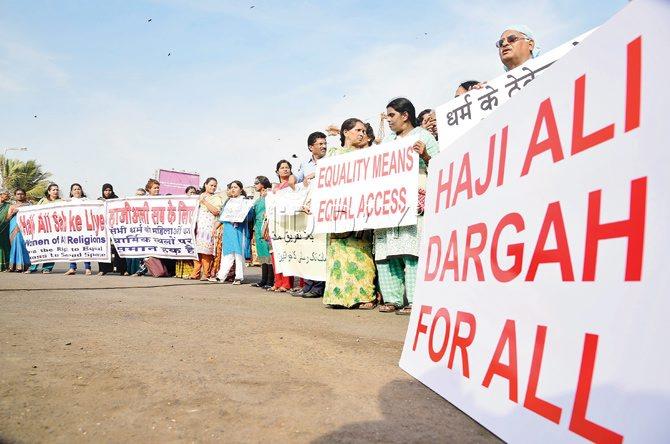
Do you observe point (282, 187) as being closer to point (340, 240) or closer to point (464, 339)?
point (340, 240)

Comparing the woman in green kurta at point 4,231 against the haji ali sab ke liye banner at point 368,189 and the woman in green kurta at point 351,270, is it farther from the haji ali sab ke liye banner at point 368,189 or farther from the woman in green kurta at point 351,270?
the woman in green kurta at point 351,270

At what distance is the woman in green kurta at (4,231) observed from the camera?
478 inches

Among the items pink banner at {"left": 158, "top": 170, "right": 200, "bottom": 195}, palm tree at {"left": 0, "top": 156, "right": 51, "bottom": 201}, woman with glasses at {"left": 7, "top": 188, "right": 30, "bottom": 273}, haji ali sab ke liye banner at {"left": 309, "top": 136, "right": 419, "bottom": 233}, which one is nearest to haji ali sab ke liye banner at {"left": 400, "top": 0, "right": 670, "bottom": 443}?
haji ali sab ke liye banner at {"left": 309, "top": 136, "right": 419, "bottom": 233}

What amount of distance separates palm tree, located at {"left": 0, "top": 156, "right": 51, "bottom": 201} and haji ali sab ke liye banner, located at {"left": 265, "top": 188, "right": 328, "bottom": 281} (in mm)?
29237

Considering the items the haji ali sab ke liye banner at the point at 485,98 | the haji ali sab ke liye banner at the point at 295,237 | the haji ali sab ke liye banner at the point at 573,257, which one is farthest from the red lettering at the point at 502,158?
the haji ali sab ke liye banner at the point at 295,237

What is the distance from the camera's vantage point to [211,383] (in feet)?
7.80

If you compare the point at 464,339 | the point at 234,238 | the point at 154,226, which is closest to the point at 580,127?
the point at 464,339

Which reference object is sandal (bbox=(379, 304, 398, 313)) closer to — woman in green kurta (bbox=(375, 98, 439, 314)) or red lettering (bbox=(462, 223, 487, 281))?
woman in green kurta (bbox=(375, 98, 439, 314))

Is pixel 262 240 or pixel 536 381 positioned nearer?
pixel 536 381

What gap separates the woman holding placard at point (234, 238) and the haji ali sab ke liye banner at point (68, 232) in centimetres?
330

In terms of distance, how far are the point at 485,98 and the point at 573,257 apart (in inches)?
121

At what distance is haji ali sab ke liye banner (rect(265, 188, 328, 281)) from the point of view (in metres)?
6.88

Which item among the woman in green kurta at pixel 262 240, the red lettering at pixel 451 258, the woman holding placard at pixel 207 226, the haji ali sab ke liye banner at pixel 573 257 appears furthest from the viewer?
the woman holding placard at pixel 207 226

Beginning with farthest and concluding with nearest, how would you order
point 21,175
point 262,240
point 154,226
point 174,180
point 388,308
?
point 21,175
point 174,180
point 154,226
point 262,240
point 388,308
